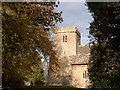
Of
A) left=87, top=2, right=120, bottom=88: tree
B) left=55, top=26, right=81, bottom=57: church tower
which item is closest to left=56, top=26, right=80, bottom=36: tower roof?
left=55, top=26, right=81, bottom=57: church tower

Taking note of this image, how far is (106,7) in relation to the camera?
23.9 ft

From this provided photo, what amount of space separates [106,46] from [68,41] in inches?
1598

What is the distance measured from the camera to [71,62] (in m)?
38.4

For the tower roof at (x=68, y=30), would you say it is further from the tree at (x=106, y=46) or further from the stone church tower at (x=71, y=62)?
the tree at (x=106, y=46)

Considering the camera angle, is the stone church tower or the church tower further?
the church tower

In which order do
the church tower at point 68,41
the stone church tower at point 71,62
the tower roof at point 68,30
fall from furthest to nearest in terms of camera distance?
the tower roof at point 68,30 < the church tower at point 68,41 < the stone church tower at point 71,62

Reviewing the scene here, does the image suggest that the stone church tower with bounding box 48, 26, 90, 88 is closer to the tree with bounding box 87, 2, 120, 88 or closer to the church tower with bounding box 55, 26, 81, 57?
the church tower with bounding box 55, 26, 81, 57

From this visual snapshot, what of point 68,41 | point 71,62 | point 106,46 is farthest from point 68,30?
point 106,46

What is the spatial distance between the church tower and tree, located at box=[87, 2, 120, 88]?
3842 centimetres

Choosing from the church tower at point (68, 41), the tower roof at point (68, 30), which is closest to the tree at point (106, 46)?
the church tower at point (68, 41)

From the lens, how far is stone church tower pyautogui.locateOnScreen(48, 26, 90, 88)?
33875 millimetres

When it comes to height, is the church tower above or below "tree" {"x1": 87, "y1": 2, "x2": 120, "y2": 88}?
above

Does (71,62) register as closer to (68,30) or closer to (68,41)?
(68,41)

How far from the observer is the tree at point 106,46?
23.1 ft
